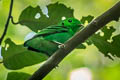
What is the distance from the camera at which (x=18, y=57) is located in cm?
253

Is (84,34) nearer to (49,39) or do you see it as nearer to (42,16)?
(49,39)

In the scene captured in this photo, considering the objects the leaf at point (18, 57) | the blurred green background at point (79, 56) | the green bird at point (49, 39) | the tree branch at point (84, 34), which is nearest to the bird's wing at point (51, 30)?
the green bird at point (49, 39)

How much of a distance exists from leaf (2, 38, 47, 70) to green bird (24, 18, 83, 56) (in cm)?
4

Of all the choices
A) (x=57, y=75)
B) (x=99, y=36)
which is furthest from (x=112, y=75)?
(x=99, y=36)

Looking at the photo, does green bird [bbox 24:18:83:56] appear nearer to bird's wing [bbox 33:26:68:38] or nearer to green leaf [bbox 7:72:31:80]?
bird's wing [bbox 33:26:68:38]

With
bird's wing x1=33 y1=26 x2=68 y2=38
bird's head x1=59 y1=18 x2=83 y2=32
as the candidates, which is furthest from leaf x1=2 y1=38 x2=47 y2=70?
bird's head x1=59 y1=18 x2=83 y2=32

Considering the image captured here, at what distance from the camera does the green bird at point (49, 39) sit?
2.49 meters

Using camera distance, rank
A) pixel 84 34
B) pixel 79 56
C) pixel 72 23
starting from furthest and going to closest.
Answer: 1. pixel 79 56
2. pixel 72 23
3. pixel 84 34

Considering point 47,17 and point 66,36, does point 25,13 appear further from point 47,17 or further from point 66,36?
point 66,36

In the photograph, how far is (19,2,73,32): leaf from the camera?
8.64ft

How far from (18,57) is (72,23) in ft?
1.59

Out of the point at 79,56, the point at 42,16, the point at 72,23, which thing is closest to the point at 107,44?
the point at 72,23

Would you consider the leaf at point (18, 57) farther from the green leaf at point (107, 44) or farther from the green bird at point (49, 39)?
the green leaf at point (107, 44)

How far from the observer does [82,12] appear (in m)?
6.50
